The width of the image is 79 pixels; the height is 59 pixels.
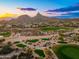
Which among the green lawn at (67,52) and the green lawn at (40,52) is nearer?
the green lawn at (67,52)

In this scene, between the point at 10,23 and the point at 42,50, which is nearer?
the point at 42,50

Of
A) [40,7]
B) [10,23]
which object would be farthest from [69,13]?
[10,23]

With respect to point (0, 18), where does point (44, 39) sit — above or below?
below

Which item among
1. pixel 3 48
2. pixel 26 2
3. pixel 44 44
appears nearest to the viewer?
pixel 3 48

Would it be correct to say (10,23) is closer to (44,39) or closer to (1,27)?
(1,27)

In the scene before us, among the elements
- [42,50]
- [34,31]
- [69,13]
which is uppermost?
[69,13]

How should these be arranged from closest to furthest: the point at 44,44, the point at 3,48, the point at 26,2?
the point at 3,48
the point at 44,44
the point at 26,2

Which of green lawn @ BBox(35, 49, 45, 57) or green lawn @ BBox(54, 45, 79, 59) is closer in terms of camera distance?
green lawn @ BBox(54, 45, 79, 59)
